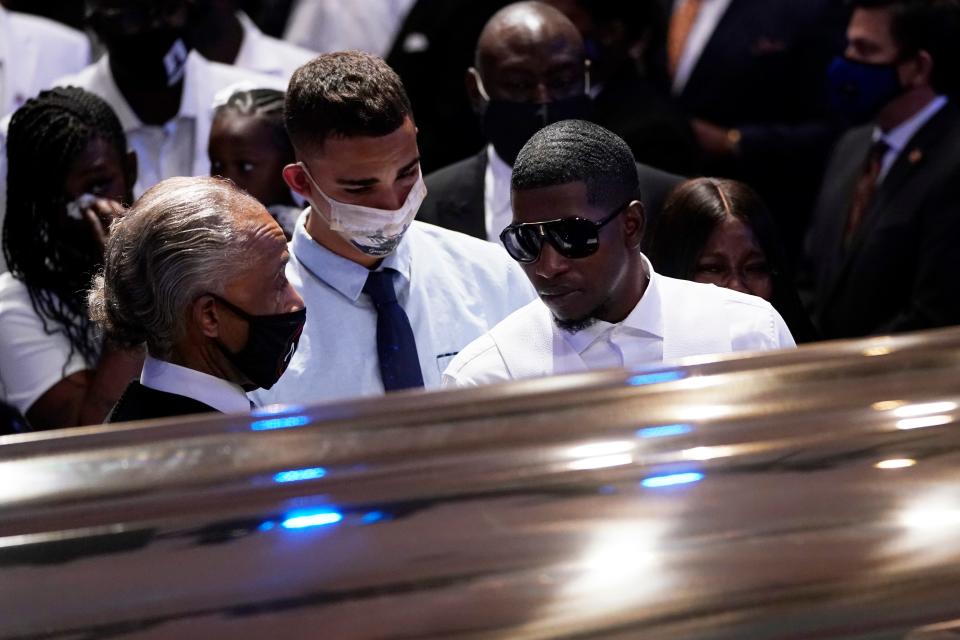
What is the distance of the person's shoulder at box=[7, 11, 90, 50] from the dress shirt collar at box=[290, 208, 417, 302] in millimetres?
2398

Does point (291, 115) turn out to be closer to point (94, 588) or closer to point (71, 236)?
point (71, 236)

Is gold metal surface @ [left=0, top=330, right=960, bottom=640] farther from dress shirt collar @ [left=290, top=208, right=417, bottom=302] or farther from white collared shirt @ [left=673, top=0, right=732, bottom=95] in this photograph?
white collared shirt @ [left=673, top=0, right=732, bottom=95]

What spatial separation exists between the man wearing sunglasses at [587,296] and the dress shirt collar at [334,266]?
386mm

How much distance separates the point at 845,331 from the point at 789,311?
1.74m

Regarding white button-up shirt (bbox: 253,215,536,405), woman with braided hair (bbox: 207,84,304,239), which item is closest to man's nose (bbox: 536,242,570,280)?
white button-up shirt (bbox: 253,215,536,405)

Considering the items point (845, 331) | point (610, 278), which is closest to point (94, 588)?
point (610, 278)

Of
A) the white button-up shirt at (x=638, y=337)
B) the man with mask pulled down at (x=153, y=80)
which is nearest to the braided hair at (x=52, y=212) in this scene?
the man with mask pulled down at (x=153, y=80)

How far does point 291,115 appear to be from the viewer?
3029 mm

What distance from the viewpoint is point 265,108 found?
3.76m

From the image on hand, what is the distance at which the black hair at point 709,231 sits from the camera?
3.17m

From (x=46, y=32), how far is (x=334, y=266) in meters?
2.54

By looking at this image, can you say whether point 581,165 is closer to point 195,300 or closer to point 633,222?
point 633,222

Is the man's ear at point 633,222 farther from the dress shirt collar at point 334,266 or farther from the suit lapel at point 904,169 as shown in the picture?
the suit lapel at point 904,169

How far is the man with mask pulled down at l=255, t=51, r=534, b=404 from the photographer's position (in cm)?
290
